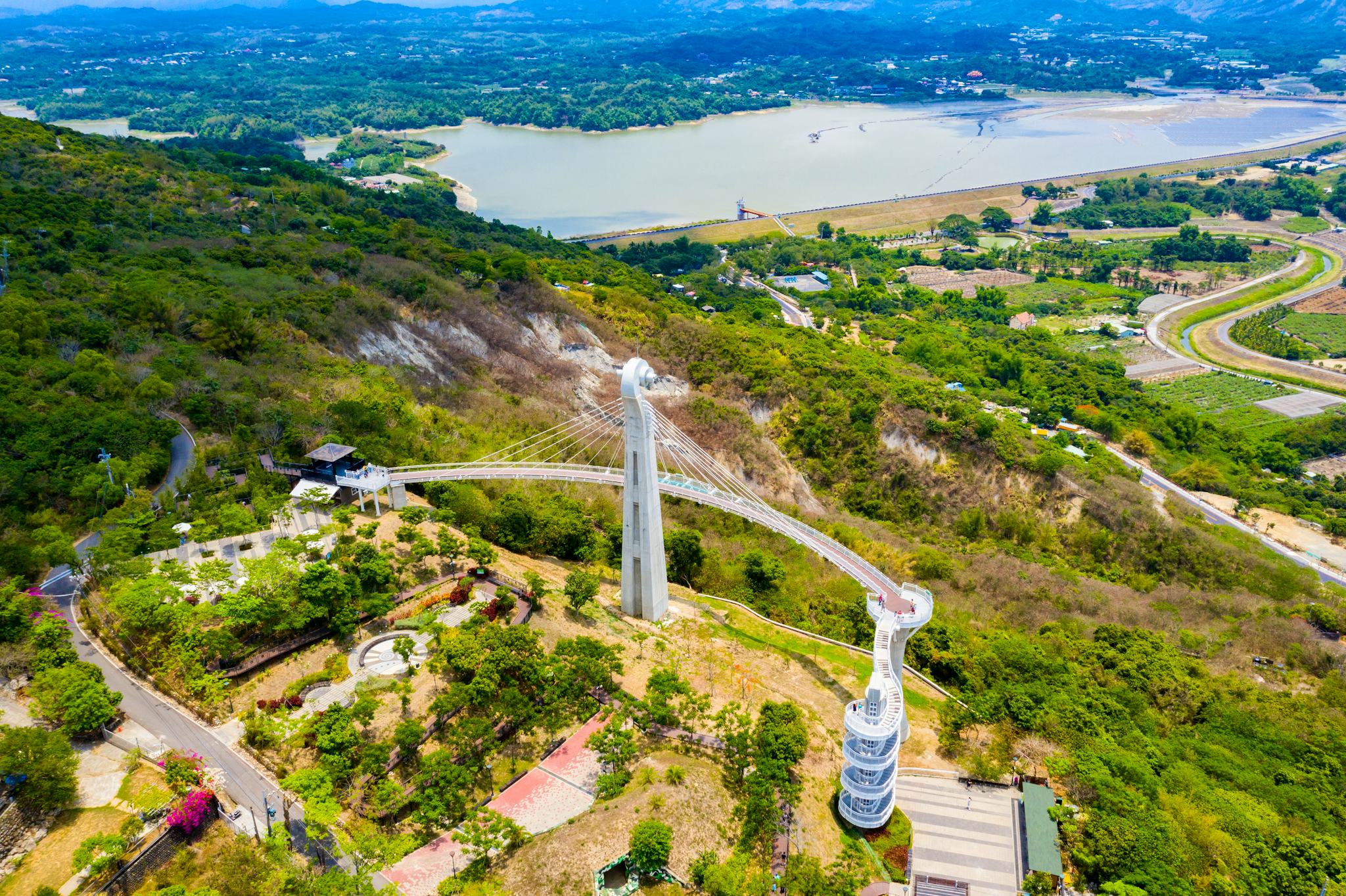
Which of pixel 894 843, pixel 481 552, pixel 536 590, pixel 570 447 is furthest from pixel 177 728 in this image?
pixel 570 447

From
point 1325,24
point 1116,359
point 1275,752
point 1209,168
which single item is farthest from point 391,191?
point 1325,24

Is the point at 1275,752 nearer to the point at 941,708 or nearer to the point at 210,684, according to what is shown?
the point at 941,708

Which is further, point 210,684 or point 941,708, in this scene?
point 941,708

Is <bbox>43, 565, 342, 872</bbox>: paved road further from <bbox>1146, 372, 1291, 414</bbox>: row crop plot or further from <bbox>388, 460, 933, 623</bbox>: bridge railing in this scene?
<bbox>1146, 372, 1291, 414</bbox>: row crop plot

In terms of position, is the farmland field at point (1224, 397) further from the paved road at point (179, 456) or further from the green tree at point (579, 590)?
the paved road at point (179, 456)

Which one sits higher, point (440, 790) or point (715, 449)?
point (440, 790)

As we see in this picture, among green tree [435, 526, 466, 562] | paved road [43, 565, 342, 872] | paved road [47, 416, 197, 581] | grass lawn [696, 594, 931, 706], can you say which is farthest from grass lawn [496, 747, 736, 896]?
paved road [47, 416, 197, 581]

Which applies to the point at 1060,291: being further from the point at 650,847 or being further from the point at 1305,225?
the point at 650,847
